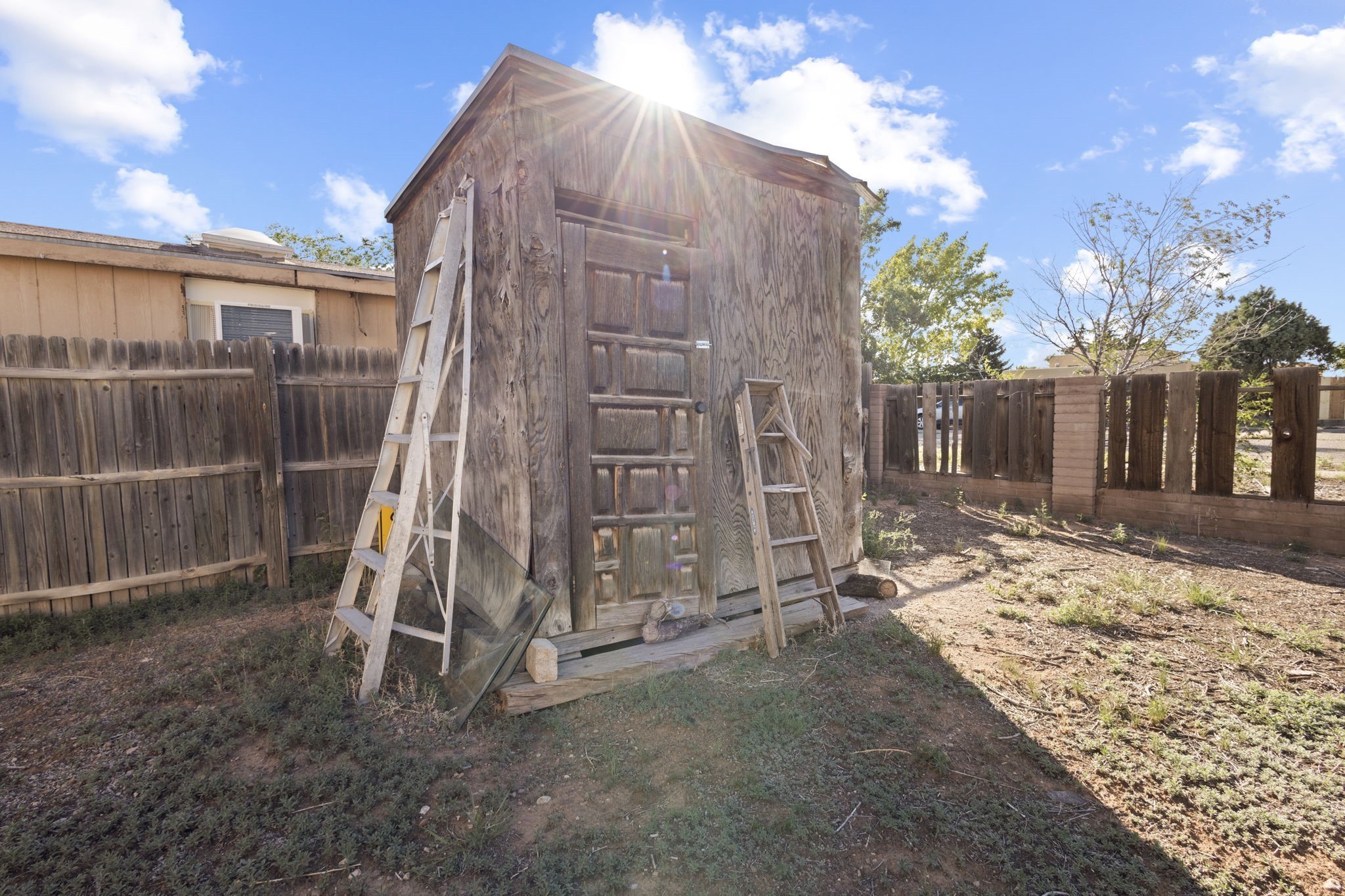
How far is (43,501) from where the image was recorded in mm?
4551

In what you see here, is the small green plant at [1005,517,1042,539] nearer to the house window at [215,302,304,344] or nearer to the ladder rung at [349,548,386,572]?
the ladder rung at [349,548,386,572]

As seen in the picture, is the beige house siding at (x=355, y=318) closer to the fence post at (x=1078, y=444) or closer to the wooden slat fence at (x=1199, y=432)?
the fence post at (x=1078, y=444)

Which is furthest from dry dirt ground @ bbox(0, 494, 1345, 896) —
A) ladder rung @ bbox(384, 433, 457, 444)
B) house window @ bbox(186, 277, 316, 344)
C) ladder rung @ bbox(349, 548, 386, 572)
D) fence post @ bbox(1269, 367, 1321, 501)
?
house window @ bbox(186, 277, 316, 344)

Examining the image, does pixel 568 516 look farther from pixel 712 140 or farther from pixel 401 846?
pixel 712 140

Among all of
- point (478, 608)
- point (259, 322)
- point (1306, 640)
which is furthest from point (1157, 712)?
point (259, 322)

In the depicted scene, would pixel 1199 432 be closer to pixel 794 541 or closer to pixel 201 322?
pixel 794 541

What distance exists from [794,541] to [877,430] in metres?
6.82

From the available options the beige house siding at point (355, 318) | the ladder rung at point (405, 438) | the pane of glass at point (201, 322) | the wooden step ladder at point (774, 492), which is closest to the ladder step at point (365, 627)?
the ladder rung at point (405, 438)

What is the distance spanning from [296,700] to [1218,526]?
8750 millimetres

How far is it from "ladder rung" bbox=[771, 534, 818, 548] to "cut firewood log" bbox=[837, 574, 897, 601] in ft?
3.25

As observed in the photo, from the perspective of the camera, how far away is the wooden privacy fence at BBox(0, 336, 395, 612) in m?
4.52

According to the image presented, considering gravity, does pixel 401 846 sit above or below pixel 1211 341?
below

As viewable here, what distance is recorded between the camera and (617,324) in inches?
148

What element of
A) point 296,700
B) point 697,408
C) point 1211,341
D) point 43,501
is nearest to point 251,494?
point 43,501
